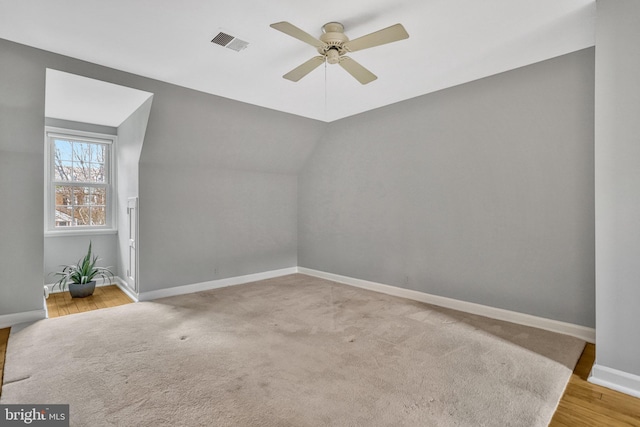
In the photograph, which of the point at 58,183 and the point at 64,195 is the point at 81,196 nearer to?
the point at 64,195

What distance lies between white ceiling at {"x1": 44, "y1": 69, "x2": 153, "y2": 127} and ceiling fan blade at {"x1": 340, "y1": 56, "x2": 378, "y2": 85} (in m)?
2.27

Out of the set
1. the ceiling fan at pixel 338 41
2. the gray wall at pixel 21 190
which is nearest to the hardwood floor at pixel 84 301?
the gray wall at pixel 21 190

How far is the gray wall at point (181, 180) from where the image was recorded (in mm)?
3043

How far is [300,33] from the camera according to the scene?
2.10 metres

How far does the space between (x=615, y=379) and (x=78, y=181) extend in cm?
624

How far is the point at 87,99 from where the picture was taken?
3.72 metres

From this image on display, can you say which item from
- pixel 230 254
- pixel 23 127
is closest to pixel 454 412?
pixel 230 254

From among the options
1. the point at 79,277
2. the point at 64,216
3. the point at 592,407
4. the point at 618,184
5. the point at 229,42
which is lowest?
the point at 592,407

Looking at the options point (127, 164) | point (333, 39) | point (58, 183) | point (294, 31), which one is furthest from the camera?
point (58, 183)

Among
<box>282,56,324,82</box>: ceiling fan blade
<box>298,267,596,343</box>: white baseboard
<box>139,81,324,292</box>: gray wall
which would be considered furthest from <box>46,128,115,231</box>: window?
<box>298,267,596,343</box>: white baseboard

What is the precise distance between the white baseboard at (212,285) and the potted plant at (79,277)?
37.2 inches

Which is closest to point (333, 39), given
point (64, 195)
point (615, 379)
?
point (615, 379)

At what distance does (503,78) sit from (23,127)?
4772 millimetres

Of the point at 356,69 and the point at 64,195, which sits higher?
the point at 356,69
